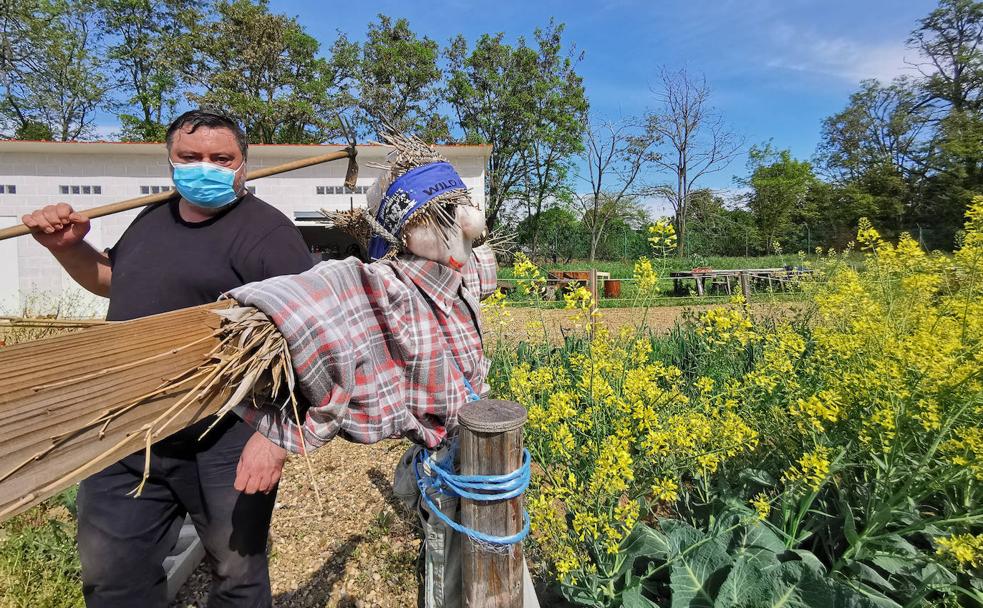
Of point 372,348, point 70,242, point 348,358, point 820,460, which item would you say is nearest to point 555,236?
point 820,460

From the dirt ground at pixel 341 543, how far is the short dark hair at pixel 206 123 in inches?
68.4

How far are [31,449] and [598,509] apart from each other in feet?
4.93

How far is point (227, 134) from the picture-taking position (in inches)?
65.8

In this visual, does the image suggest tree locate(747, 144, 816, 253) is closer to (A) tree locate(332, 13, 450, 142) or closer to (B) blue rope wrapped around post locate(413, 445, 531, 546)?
(A) tree locate(332, 13, 450, 142)

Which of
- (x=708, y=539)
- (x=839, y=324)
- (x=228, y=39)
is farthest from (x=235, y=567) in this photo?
(x=228, y=39)

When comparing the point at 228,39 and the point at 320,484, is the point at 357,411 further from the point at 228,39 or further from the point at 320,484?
the point at 228,39

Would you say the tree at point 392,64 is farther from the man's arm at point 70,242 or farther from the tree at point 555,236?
the man's arm at point 70,242

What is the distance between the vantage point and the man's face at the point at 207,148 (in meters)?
1.60

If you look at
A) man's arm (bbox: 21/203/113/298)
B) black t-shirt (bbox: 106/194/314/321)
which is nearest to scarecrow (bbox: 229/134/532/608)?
black t-shirt (bbox: 106/194/314/321)

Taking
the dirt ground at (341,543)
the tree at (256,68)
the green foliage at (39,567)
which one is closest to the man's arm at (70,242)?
the green foliage at (39,567)

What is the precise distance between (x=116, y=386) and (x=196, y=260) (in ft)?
3.07

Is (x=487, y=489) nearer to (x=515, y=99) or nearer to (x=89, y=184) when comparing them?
(x=89, y=184)

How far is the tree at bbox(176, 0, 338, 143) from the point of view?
64.9 ft

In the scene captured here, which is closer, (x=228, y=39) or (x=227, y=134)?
(x=227, y=134)
